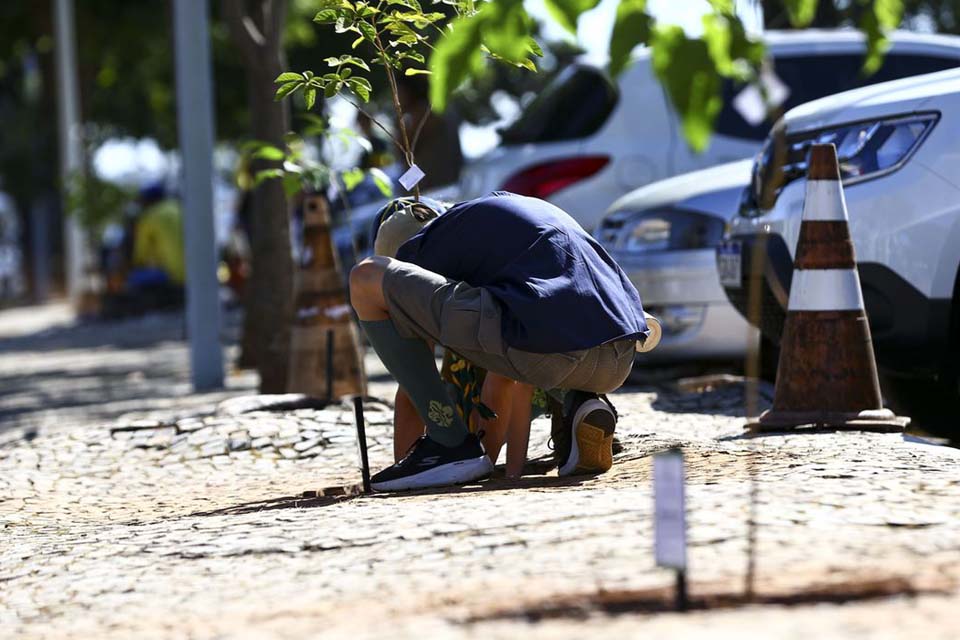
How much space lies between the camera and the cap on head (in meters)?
5.41

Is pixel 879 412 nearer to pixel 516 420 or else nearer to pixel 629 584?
pixel 516 420

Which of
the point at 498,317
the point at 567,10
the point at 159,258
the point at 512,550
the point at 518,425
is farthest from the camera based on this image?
the point at 159,258

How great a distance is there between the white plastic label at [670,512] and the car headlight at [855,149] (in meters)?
2.71

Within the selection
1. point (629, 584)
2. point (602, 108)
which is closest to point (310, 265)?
point (602, 108)

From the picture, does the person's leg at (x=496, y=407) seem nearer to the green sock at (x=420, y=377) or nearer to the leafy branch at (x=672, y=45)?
the green sock at (x=420, y=377)

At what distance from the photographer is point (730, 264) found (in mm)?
7152

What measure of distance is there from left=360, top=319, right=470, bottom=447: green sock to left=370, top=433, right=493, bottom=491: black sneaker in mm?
38

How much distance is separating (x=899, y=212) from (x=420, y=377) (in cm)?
211

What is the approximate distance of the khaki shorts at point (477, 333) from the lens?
16.2ft

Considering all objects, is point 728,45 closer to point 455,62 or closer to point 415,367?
point 455,62

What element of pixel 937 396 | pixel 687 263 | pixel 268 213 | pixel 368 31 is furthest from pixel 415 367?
pixel 268 213

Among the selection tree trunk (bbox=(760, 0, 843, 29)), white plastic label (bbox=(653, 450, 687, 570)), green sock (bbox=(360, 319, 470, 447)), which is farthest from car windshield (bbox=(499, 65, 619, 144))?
white plastic label (bbox=(653, 450, 687, 570))

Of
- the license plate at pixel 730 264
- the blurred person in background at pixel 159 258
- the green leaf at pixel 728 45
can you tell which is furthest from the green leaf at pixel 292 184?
the blurred person in background at pixel 159 258

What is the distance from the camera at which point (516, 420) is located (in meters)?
5.34
